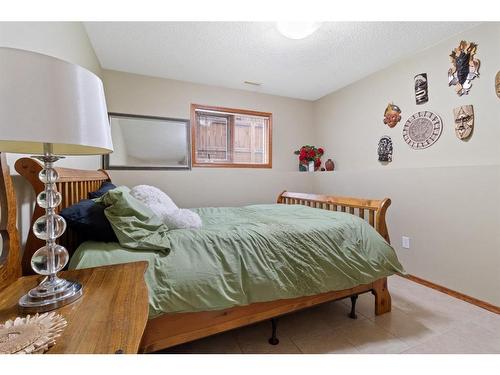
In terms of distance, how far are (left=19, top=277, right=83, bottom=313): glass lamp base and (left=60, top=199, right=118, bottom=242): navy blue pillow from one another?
1.49 feet

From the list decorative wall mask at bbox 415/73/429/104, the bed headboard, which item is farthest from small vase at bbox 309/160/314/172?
the bed headboard

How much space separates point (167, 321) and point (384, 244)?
148 centimetres

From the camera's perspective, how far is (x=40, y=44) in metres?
1.22

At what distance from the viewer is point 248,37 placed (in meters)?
2.12

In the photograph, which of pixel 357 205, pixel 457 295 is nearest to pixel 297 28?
pixel 357 205

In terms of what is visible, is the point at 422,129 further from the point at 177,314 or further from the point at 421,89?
the point at 177,314

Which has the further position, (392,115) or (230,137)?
(230,137)

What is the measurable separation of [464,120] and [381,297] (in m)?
1.72

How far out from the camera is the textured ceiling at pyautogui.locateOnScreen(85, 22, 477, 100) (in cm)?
200

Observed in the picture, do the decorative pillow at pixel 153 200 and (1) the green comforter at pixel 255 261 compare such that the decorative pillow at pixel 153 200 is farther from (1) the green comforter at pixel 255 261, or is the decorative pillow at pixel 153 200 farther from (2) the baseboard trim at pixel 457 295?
(2) the baseboard trim at pixel 457 295

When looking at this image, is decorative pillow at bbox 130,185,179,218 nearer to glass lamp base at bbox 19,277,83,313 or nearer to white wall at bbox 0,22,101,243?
white wall at bbox 0,22,101,243

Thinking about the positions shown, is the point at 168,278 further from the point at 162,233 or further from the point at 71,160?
the point at 71,160
